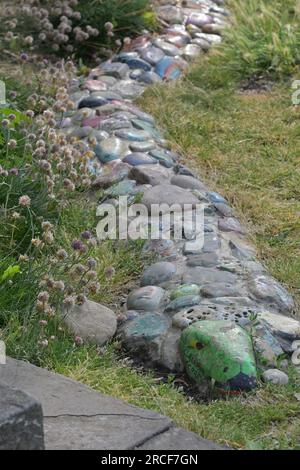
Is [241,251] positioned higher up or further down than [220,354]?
further down

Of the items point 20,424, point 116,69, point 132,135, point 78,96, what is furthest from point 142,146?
point 20,424

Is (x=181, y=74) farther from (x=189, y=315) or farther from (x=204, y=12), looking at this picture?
(x=189, y=315)

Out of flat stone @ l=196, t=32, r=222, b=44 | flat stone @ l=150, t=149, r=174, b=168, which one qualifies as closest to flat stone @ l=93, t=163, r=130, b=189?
flat stone @ l=150, t=149, r=174, b=168

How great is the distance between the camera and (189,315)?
4.26m

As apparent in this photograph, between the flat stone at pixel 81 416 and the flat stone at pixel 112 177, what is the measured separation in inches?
78.7

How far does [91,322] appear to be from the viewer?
4.20 meters

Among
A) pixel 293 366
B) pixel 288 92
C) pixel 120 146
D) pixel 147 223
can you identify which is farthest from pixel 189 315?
pixel 288 92

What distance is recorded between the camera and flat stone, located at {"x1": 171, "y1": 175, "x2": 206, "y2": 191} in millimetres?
5426

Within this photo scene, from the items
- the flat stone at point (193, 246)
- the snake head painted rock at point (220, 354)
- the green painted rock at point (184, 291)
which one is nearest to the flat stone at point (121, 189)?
the flat stone at point (193, 246)

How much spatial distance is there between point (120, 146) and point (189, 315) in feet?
5.69

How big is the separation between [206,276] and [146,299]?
→ 31cm

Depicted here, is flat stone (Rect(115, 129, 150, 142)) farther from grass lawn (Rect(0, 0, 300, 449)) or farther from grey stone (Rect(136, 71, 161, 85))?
grey stone (Rect(136, 71, 161, 85))

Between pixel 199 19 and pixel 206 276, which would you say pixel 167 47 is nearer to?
pixel 199 19

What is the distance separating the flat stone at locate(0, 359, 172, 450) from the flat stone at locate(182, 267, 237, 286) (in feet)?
3.99
